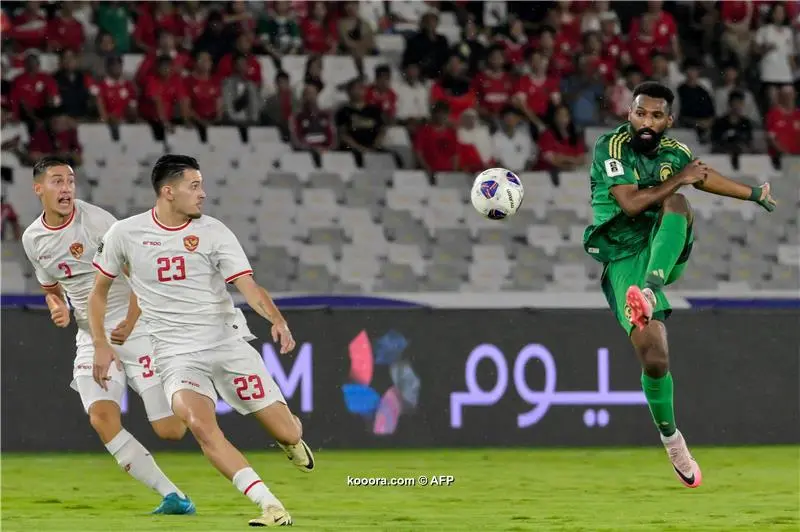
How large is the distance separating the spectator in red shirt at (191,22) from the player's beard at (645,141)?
9255mm

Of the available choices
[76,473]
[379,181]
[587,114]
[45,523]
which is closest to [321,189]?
[379,181]

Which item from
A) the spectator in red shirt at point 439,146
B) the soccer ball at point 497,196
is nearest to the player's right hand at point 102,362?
the soccer ball at point 497,196

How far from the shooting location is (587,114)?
17.7 metres

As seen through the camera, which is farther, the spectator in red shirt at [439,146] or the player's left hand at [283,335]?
the spectator in red shirt at [439,146]

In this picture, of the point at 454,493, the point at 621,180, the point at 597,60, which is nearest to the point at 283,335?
the point at 621,180

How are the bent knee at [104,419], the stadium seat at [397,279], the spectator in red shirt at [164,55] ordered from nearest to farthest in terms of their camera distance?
the bent knee at [104,419] < the stadium seat at [397,279] < the spectator in red shirt at [164,55]

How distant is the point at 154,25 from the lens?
17.3 m

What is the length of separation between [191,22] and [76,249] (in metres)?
8.37

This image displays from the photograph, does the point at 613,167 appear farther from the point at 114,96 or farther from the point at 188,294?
Result: the point at 114,96

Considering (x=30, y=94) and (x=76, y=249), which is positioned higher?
(x=30, y=94)

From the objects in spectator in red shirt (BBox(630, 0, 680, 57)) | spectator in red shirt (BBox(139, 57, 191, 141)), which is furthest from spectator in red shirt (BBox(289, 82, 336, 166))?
spectator in red shirt (BBox(630, 0, 680, 57))

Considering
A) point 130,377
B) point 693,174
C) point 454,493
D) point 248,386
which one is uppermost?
point 693,174

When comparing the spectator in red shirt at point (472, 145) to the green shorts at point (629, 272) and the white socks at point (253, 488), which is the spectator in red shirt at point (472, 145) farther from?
the white socks at point (253, 488)

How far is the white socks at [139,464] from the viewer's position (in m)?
9.09
